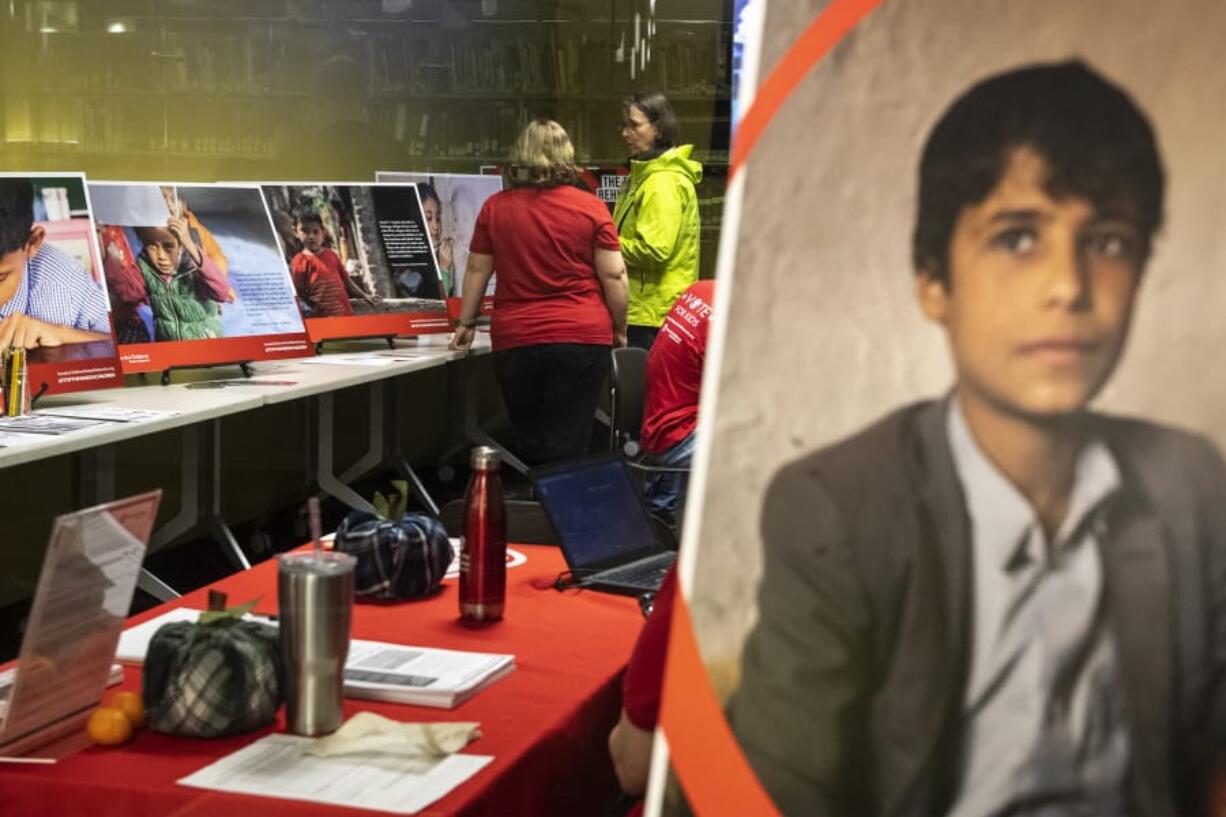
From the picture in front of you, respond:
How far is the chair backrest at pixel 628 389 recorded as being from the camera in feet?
15.2

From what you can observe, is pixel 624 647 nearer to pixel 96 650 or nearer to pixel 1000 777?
pixel 96 650

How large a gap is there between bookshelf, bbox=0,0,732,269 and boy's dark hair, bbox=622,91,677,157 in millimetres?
1760

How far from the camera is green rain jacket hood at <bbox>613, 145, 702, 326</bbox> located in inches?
218

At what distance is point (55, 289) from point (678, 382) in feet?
5.34

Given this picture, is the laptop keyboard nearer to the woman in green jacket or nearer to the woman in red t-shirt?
the woman in red t-shirt

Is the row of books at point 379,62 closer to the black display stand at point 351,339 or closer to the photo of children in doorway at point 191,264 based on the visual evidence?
the photo of children in doorway at point 191,264

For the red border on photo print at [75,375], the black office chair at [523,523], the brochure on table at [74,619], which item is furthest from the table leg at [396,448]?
the brochure on table at [74,619]

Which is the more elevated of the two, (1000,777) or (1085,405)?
(1085,405)

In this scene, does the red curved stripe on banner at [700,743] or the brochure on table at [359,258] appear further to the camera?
the brochure on table at [359,258]

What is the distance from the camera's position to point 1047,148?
1.82ft

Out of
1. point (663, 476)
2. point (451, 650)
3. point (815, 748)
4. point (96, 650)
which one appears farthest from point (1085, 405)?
point (663, 476)

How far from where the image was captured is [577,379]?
538cm

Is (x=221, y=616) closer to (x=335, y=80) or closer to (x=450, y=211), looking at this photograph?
(x=450, y=211)

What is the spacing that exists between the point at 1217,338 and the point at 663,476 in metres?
3.78
